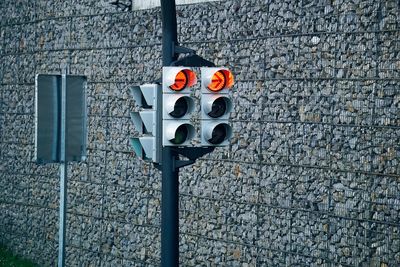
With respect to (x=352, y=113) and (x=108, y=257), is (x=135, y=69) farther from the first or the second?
(x=352, y=113)

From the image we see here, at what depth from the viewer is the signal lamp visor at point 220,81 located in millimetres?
9312

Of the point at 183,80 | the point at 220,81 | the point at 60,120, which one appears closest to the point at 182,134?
the point at 183,80

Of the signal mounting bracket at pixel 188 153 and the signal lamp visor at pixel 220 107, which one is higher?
the signal lamp visor at pixel 220 107

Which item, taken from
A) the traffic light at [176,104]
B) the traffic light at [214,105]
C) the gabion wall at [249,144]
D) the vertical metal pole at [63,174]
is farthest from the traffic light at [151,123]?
the gabion wall at [249,144]

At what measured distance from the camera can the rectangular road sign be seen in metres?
10.3

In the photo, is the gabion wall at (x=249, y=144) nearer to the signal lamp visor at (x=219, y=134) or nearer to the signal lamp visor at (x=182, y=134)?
the signal lamp visor at (x=219, y=134)

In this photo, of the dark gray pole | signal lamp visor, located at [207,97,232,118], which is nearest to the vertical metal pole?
the dark gray pole

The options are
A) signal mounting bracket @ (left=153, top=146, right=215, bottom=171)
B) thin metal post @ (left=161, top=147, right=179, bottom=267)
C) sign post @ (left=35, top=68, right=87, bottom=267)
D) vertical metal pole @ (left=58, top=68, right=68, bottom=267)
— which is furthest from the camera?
sign post @ (left=35, top=68, right=87, bottom=267)

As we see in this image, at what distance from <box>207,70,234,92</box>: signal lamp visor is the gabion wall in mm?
1585

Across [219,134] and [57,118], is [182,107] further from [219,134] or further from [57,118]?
[57,118]

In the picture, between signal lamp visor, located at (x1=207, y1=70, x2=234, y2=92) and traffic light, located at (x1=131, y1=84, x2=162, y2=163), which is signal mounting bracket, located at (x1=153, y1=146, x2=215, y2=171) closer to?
traffic light, located at (x1=131, y1=84, x2=162, y2=163)

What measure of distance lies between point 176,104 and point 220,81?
516mm

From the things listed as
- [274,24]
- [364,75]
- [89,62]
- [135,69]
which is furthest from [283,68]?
[89,62]

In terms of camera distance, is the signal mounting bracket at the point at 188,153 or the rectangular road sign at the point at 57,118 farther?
the rectangular road sign at the point at 57,118
